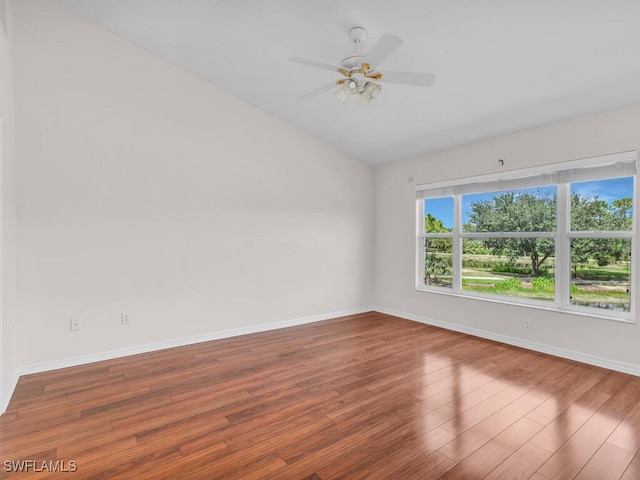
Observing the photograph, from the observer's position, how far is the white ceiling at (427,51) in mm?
2451

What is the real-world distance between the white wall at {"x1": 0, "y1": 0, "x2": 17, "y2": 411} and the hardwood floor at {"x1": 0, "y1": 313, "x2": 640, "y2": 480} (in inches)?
12.0

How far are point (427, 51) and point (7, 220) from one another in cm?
370

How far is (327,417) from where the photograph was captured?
241 centimetres

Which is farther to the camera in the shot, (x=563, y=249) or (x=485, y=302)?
(x=485, y=302)

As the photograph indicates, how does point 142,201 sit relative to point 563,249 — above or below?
above

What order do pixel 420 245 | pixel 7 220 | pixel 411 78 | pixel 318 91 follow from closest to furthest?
pixel 7 220
pixel 411 78
pixel 318 91
pixel 420 245

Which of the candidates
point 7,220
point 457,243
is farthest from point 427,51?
point 7,220

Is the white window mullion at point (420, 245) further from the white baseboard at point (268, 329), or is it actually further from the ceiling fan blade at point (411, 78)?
the ceiling fan blade at point (411, 78)

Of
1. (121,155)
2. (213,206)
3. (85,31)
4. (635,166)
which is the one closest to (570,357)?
(635,166)

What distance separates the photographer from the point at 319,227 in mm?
5195

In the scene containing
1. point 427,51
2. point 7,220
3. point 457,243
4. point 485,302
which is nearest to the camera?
point 7,220

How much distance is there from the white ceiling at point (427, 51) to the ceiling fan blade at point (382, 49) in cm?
14

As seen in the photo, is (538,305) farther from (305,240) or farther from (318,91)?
(318,91)

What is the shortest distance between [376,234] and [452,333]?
2.07 meters
